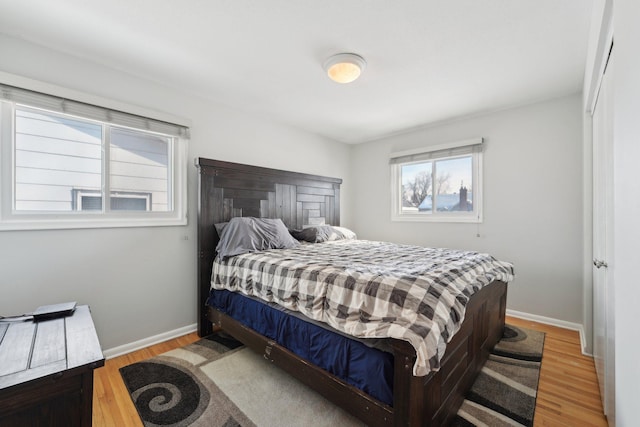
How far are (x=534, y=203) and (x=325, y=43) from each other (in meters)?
2.87

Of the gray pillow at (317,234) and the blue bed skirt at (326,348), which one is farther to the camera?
the gray pillow at (317,234)

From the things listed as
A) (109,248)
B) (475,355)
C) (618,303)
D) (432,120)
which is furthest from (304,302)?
(432,120)

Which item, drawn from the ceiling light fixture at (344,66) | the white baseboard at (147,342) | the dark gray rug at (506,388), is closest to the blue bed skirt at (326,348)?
the dark gray rug at (506,388)

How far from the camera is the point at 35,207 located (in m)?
2.10

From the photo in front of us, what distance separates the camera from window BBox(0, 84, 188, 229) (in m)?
2.00

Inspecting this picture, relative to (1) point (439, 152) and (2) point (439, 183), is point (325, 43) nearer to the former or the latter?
(1) point (439, 152)

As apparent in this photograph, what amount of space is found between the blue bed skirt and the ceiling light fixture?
1.94 m

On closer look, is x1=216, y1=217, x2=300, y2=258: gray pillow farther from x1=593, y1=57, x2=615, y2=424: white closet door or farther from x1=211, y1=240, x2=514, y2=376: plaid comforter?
x1=593, y1=57, x2=615, y2=424: white closet door

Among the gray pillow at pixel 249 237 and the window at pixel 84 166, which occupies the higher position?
the window at pixel 84 166

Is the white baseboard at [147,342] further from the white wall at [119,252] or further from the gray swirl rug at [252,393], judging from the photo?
the gray swirl rug at [252,393]

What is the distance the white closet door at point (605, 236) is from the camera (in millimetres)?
1499

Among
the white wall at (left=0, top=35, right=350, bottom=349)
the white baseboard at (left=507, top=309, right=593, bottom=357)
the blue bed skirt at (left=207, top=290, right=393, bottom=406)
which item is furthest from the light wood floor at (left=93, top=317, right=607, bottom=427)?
the blue bed skirt at (left=207, top=290, right=393, bottom=406)

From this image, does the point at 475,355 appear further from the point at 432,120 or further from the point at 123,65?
the point at 123,65

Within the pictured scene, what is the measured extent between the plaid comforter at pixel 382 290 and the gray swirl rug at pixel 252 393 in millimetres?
567
